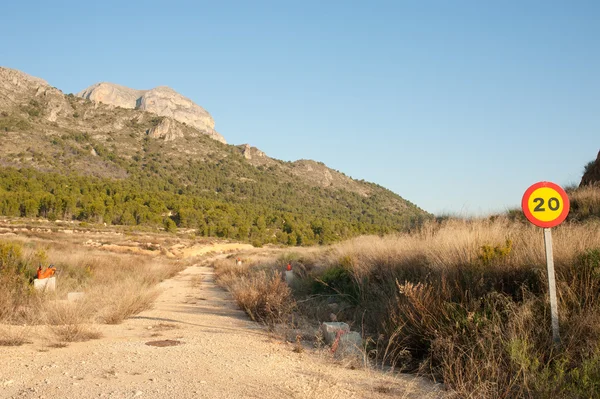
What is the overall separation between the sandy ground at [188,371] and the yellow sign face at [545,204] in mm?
2370

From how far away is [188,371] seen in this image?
18.4 feet

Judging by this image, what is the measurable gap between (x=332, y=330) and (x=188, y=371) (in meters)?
2.68

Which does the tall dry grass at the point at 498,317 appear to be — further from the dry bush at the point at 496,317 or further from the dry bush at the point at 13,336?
the dry bush at the point at 13,336

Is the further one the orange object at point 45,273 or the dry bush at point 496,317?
the orange object at point 45,273

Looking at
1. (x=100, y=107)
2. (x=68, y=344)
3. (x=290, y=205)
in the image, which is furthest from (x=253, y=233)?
(x=68, y=344)

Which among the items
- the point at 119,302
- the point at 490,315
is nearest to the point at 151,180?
the point at 119,302

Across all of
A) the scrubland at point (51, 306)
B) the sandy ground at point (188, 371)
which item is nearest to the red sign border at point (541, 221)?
the sandy ground at point (188, 371)

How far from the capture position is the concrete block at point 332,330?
7309mm

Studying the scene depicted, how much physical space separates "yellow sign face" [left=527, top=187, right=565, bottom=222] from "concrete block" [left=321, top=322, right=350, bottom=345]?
A: 328 centimetres

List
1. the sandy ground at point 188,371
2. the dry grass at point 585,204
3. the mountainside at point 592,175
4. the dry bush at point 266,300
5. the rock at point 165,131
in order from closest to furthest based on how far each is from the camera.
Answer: the sandy ground at point 188,371
the dry bush at point 266,300
the dry grass at point 585,204
the mountainside at point 592,175
the rock at point 165,131

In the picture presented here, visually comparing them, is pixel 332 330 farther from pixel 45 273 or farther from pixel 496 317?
pixel 45 273

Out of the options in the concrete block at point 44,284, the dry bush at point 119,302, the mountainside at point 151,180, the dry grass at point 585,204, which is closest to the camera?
the dry bush at point 119,302

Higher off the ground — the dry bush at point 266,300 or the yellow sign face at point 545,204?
the yellow sign face at point 545,204

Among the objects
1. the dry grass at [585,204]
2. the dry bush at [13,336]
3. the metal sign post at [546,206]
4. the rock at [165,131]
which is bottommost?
the dry bush at [13,336]
